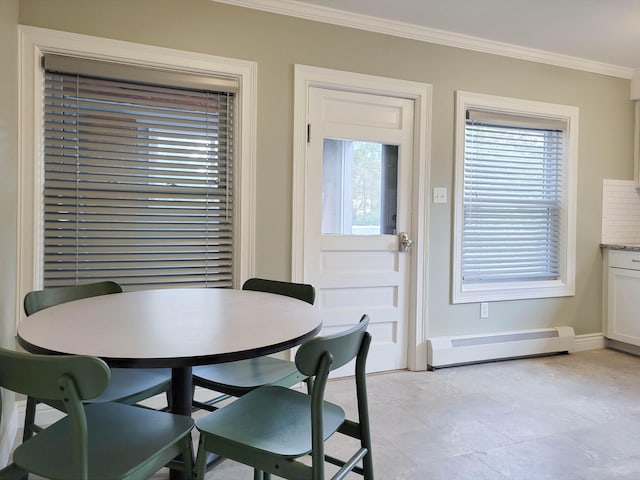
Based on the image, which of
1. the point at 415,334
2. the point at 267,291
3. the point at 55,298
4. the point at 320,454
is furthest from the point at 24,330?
the point at 415,334

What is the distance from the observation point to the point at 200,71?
2674 mm

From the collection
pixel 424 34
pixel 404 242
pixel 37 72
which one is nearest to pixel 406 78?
pixel 424 34

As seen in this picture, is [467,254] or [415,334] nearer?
[415,334]

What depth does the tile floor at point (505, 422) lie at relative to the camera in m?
2.05

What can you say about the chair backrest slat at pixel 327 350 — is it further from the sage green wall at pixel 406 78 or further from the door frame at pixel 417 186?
the door frame at pixel 417 186

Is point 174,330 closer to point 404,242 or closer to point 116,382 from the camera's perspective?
point 116,382

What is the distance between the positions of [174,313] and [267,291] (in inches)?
25.7

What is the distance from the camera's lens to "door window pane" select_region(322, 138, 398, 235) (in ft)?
10.3

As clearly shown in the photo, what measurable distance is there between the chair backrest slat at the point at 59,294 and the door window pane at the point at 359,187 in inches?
57.9

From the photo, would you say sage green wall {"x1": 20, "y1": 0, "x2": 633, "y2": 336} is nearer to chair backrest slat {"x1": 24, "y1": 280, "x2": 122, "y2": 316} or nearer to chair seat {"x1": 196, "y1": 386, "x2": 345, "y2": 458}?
chair backrest slat {"x1": 24, "y1": 280, "x2": 122, "y2": 316}

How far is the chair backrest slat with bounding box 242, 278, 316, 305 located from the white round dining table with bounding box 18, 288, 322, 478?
13cm

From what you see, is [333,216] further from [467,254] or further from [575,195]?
[575,195]

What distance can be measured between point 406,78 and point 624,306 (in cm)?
269

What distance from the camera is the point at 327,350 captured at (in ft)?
3.94
